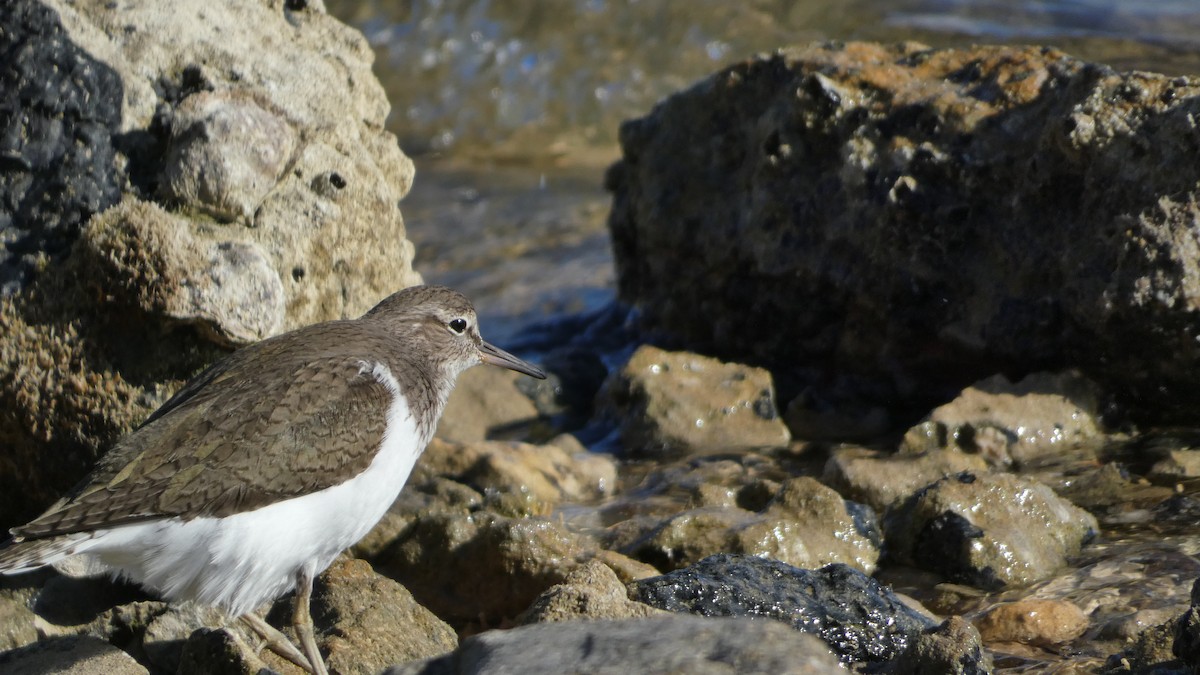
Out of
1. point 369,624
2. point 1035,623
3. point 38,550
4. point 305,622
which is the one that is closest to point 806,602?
point 1035,623

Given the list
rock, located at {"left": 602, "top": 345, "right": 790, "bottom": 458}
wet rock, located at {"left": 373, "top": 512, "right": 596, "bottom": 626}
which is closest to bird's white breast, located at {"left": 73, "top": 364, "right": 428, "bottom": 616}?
wet rock, located at {"left": 373, "top": 512, "right": 596, "bottom": 626}

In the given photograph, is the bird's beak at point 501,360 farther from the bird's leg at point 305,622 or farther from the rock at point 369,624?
the bird's leg at point 305,622

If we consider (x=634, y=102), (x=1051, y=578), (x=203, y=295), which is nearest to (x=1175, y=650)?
(x=1051, y=578)

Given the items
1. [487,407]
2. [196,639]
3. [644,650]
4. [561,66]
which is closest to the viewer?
[644,650]

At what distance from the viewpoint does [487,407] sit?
8.24 metres

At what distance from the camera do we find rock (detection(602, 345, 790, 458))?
742 centimetres

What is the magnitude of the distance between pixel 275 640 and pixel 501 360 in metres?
2.16

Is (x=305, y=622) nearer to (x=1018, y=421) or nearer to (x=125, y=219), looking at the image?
(x=125, y=219)

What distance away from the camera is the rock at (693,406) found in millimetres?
7422

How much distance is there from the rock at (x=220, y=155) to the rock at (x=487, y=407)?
2618 mm

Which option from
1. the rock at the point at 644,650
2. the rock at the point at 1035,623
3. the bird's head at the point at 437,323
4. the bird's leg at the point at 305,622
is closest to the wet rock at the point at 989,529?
the rock at the point at 1035,623

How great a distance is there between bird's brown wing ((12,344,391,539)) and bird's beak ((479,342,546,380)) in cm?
146

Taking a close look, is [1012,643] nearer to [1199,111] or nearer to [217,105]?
[1199,111]

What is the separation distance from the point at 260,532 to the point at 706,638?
2.00 metres
